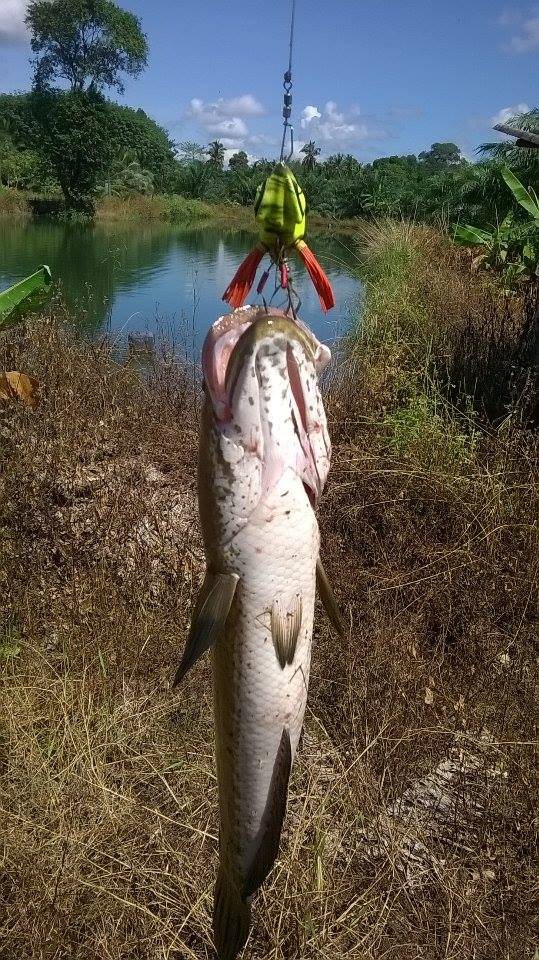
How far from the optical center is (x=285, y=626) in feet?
4.53

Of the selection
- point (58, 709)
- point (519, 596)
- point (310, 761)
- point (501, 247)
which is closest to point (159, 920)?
point (310, 761)

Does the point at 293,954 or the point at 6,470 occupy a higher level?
the point at 6,470

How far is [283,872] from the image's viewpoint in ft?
8.71

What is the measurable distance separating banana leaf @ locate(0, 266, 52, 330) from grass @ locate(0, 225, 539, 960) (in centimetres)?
58

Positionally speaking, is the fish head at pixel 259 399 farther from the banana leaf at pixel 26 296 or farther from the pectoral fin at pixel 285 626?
the banana leaf at pixel 26 296

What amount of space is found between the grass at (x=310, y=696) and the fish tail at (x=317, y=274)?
1078mm

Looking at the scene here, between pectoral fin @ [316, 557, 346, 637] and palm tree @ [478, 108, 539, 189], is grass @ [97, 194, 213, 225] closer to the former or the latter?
palm tree @ [478, 108, 539, 189]

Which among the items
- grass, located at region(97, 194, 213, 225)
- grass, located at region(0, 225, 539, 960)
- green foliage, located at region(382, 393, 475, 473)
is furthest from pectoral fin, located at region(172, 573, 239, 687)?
grass, located at region(97, 194, 213, 225)

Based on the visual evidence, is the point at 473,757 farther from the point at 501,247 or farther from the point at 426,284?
the point at 501,247

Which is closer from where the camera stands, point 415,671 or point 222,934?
point 222,934

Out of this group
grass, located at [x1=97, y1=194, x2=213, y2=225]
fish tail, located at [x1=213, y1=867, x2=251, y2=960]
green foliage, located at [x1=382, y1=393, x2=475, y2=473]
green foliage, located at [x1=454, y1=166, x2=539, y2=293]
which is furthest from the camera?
grass, located at [x1=97, y1=194, x2=213, y2=225]

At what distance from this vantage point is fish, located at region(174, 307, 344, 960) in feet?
4.23

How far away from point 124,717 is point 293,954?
1383 mm

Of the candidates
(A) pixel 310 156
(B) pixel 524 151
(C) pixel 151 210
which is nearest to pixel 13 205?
(C) pixel 151 210
